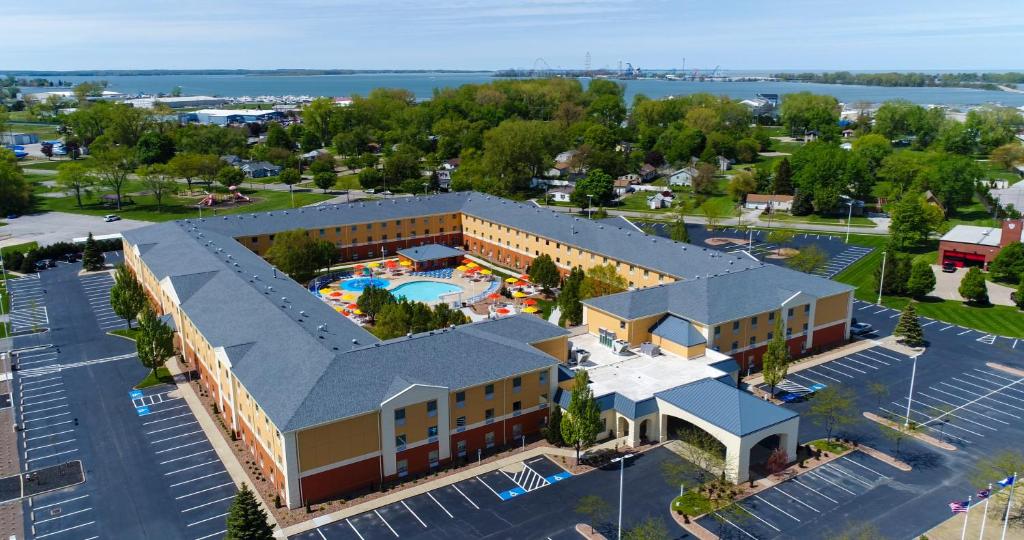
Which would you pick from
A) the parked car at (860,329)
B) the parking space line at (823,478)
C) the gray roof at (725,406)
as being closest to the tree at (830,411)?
the gray roof at (725,406)

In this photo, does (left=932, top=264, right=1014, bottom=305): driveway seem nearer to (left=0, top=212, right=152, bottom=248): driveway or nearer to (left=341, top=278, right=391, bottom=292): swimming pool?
(left=341, top=278, right=391, bottom=292): swimming pool

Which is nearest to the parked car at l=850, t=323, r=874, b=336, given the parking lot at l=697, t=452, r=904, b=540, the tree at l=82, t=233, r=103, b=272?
the parking lot at l=697, t=452, r=904, b=540

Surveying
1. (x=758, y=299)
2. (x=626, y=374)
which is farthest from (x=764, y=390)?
(x=626, y=374)

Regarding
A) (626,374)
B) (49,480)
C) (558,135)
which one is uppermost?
(558,135)

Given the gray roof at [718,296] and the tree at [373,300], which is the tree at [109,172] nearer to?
the tree at [373,300]

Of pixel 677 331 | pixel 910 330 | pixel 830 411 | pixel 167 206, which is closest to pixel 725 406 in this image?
pixel 830 411

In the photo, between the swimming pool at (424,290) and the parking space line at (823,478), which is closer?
the parking space line at (823,478)

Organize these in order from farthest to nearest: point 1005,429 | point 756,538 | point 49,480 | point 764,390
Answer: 1. point 764,390
2. point 1005,429
3. point 49,480
4. point 756,538

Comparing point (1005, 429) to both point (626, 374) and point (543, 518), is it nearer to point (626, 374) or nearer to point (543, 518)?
point (626, 374)
